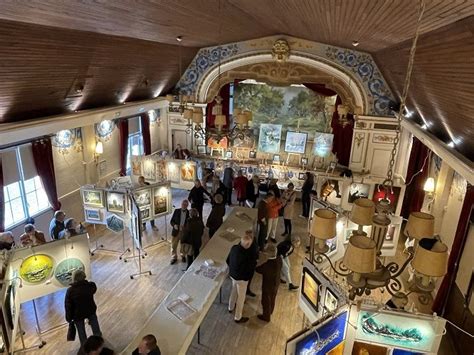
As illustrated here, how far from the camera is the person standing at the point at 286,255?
6056 mm

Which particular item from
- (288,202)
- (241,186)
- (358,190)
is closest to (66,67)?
(241,186)

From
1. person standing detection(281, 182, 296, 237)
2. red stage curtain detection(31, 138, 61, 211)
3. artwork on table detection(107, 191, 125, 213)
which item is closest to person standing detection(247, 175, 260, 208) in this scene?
person standing detection(281, 182, 296, 237)

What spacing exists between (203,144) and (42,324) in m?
7.86

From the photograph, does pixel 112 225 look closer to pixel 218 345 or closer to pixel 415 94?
pixel 218 345

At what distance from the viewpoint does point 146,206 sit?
802 cm

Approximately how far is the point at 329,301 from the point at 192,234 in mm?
3033

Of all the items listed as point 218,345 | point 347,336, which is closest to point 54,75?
point 218,345

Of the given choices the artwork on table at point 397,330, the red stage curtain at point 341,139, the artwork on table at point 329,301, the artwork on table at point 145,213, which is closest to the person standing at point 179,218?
the artwork on table at point 145,213

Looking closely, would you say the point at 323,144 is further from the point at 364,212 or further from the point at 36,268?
the point at 36,268

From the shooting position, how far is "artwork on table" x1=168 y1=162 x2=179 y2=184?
11.0m

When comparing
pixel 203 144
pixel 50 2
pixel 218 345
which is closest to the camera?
pixel 50 2

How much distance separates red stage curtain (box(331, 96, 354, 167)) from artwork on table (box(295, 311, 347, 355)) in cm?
802

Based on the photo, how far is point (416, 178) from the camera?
8.95m

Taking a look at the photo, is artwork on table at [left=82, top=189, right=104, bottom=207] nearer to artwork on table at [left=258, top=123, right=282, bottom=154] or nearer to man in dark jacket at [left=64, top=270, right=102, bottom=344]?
man in dark jacket at [left=64, top=270, right=102, bottom=344]
